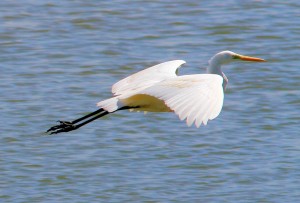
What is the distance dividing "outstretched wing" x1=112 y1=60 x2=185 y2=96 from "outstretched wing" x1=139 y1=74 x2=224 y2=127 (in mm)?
741

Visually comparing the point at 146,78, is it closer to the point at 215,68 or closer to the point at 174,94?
the point at 215,68

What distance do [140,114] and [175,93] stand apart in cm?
431

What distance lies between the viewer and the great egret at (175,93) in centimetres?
688

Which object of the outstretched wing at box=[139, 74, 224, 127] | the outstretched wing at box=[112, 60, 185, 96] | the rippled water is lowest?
the rippled water

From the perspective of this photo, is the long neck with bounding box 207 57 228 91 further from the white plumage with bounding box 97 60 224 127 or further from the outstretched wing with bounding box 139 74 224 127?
the outstretched wing with bounding box 139 74 224 127

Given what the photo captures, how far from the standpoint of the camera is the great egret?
688cm

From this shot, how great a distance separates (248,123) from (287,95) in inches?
36.6

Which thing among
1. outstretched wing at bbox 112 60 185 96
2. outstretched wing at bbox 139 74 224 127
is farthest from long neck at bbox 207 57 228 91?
outstretched wing at bbox 139 74 224 127

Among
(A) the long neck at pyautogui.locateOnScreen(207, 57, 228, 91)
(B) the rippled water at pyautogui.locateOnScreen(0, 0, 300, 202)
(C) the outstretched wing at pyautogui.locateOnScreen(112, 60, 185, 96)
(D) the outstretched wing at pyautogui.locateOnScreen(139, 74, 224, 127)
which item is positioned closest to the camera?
(D) the outstretched wing at pyautogui.locateOnScreen(139, 74, 224, 127)

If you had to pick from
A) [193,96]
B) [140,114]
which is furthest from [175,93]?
[140,114]

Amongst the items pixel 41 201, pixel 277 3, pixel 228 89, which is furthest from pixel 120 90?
pixel 277 3

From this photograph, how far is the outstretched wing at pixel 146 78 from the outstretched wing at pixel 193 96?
741 mm

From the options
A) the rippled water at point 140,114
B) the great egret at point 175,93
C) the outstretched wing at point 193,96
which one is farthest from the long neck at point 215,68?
the outstretched wing at point 193,96

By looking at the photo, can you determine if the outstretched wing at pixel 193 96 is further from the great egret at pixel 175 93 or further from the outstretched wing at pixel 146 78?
the outstretched wing at pixel 146 78
